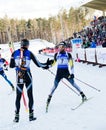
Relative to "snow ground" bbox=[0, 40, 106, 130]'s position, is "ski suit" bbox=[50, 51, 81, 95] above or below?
above

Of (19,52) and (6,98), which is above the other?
(19,52)

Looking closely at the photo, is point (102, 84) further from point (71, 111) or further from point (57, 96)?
point (71, 111)

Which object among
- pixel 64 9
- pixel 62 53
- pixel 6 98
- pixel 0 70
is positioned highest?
pixel 64 9

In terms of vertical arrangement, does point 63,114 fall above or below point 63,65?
below

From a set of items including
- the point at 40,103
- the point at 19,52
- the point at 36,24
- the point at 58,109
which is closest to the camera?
the point at 19,52

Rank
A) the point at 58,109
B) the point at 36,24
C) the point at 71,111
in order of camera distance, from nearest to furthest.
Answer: the point at 71,111
the point at 58,109
the point at 36,24

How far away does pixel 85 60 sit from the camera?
2555 centimetres

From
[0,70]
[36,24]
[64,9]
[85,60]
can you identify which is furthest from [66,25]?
[0,70]

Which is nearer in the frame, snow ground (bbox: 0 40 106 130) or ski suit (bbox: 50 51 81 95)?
snow ground (bbox: 0 40 106 130)

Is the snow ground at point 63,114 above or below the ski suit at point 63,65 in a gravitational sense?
below

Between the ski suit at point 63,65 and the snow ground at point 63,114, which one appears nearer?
the snow ground at point 63,114

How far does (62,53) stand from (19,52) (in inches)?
86.1

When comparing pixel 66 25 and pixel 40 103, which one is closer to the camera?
pixel 40 103

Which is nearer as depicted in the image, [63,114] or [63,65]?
[63,114]
